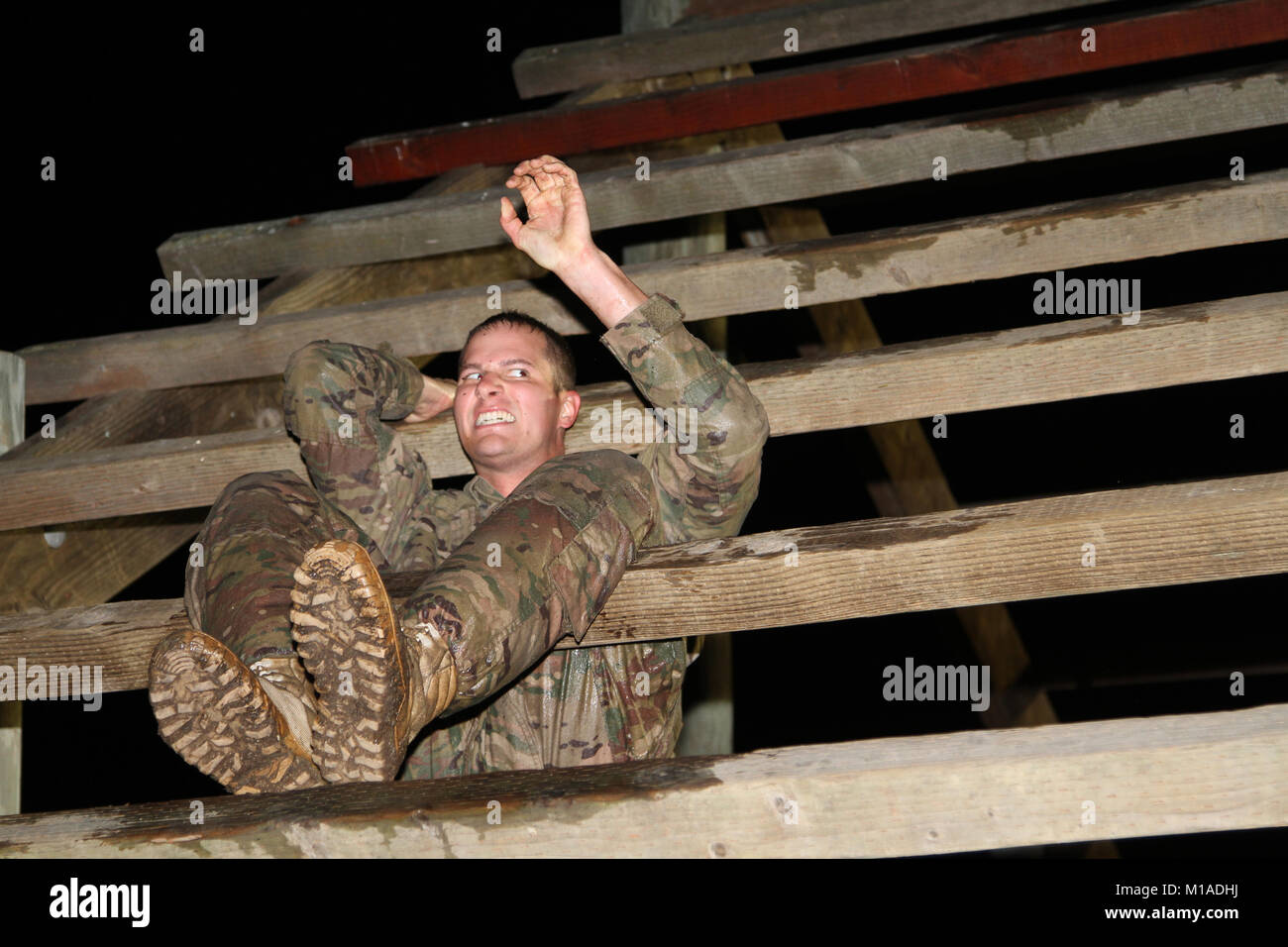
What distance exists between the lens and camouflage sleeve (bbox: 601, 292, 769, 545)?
80.4 inches

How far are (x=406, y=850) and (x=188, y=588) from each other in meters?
0.83

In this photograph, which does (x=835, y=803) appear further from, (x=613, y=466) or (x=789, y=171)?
(x=789, y=171)

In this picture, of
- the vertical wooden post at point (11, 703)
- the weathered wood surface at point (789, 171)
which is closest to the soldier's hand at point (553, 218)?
the weathered wood surface at point (789, 171)

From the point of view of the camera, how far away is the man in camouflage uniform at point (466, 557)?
1.53 m

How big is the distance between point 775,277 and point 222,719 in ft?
4.53

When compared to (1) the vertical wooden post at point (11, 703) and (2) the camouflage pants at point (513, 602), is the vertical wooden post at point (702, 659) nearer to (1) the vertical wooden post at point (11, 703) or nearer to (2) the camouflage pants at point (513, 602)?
(2) the camouflage pants at point (513, 602)

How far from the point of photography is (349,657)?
1.49 metres

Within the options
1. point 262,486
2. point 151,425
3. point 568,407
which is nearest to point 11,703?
point 151,425

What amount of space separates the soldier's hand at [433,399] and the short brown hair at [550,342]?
7 centimetres

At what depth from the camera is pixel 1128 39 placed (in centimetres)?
297

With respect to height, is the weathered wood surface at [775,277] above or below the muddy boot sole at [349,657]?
above

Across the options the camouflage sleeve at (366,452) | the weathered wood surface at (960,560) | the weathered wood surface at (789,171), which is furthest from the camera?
the weathered wood surface at (789,171)

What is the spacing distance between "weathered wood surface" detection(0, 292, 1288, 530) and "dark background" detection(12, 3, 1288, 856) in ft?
8.02

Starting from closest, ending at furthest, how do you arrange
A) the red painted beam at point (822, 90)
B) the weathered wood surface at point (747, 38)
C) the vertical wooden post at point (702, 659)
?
the red painted beam at point (822, 90) → the weathered wood surface at point (747, 38) → the vertical wooden post at point (702, 659)
